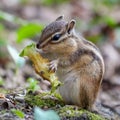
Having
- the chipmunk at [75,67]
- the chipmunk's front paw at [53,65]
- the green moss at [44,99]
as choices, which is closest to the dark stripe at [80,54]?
the chipmunk at [75,67]

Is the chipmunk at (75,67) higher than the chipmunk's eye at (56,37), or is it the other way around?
the chipmunk's eye at (56,37)

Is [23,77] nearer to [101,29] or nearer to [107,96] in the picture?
[107,96]

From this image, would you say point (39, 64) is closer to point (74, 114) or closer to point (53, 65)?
point (53, 65)

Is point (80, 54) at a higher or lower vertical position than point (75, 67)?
higher

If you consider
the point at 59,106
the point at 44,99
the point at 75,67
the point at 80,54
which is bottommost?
the point at 59,106

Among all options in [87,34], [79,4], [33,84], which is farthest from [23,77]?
[79,4]

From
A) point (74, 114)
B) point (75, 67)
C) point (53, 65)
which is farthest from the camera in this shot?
point (75, 67)

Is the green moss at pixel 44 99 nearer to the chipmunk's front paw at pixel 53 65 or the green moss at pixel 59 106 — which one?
the green moss at pixel 59 106

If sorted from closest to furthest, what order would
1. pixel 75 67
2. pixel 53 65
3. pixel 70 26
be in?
pixel 53 65
pixel 75 67
pixel 70 26

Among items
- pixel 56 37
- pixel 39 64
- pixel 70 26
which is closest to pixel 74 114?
pixel 39 64
